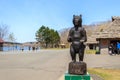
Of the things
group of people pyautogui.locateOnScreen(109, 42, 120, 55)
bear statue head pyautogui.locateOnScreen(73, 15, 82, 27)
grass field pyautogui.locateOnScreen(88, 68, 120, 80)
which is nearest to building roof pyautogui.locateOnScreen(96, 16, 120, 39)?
group of people pyautogui.locateOnScreen(109, 42, 120, 55)

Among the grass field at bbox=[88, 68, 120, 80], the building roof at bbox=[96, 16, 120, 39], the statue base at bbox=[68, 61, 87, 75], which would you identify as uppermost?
the building roof at bbox=[96, 16, 120, 39]

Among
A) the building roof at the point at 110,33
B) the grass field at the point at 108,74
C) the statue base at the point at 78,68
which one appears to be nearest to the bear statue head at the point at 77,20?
the statue base at the point at 78,68

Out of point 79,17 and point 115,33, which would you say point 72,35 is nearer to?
point 79,17

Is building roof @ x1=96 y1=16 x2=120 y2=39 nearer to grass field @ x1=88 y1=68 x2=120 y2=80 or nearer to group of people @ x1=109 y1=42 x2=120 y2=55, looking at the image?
group of people @ x1=109 y1=42 x2=120 y2=55

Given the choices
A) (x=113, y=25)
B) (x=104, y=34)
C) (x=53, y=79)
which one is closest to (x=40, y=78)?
(x=53, y=79)

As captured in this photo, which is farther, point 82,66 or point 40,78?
point 40,78

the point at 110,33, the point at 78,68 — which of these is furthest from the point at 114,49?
the point at 78,68

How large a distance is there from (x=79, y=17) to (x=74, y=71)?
5.93 feet

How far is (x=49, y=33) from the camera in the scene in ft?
415

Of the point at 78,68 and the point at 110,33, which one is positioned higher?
the point at 110,33

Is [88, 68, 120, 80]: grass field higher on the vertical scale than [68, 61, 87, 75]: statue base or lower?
lower

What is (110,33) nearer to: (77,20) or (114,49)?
(114,49)

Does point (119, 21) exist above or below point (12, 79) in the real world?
above

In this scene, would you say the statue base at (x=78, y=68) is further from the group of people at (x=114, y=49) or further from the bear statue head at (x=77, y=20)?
the group of people at (x=114, y=49)
